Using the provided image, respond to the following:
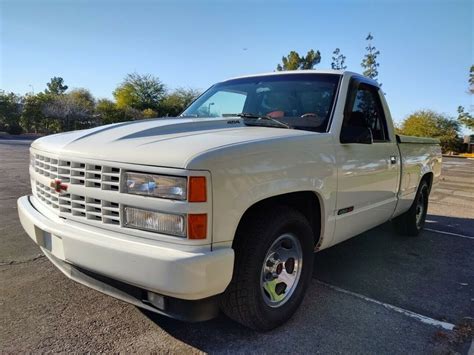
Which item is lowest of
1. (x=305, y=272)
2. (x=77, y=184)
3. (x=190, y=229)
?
(x=305, y=272)

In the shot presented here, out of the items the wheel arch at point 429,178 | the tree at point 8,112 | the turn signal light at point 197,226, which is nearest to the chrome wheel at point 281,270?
the turn signal light at point 197,226

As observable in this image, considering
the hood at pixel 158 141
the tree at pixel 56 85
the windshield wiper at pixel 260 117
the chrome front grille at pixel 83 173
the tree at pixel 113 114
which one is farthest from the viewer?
the tree at pixel 56 85

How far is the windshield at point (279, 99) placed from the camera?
347 centimetres

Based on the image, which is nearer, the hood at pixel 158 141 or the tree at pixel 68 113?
the hood at pixel 158 141

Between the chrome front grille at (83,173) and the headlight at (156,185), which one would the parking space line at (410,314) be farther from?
the chrome front grille at (83,173)

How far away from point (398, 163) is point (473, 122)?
4587 cm

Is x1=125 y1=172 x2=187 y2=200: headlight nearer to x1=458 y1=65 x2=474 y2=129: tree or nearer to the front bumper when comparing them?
the front bumper

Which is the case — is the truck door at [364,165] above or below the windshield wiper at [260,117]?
below

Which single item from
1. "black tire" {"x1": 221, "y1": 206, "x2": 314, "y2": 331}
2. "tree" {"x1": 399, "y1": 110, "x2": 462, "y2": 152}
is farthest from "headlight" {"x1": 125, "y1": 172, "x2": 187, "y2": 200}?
"tree" {"x1": 399, "y1": 110, "x2": 462, "y2": 152}

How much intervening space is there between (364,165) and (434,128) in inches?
1679

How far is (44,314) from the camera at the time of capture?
2.95 m

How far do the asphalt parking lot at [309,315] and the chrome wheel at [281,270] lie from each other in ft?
0.77

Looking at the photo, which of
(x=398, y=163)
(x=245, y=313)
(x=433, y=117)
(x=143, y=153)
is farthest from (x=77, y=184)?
(x=433, y=117)

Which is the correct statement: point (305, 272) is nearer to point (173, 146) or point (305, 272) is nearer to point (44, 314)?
point (173, 146)
